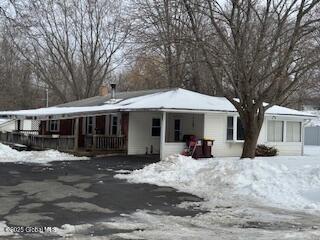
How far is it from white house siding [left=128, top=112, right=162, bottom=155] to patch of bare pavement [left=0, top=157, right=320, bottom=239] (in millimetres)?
12378

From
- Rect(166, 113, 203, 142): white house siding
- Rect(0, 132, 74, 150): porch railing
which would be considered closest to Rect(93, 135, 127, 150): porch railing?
Rect(0, 132, 74, 150): porch railing

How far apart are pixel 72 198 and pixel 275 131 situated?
66.1ft

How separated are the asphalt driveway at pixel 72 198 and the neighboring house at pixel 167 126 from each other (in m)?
7.08

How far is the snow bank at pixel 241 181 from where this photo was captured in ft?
44.7

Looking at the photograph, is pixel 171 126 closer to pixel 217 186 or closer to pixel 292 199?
pixel 217 186

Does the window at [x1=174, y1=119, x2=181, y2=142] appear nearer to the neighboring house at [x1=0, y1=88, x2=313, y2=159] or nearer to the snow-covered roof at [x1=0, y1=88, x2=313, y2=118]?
the neighboring house at [x1=0, y1=88, x2=313, y2=159]

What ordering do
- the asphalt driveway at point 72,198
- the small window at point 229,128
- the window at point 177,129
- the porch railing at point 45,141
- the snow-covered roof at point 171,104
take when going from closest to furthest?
the asphalt driveway at point 72,198 < the snow-covered roof at point 171,104 < the small window at point 229,128 < the porch railing at point 45,141 < the window at point 177,129

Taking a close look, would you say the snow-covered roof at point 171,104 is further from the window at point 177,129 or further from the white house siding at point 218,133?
the window at point 177,129

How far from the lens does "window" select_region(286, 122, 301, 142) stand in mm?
31750

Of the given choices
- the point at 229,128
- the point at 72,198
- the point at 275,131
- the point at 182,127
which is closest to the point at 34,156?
the point at 182,127

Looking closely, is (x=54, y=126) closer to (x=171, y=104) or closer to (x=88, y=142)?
(x=88, y=142)

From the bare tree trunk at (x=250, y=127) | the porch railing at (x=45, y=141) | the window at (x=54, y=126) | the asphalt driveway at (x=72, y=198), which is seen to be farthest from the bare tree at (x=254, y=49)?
the window at (x=54, y=126)

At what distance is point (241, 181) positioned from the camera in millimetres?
15656

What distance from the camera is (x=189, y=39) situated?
21203 millimetres
